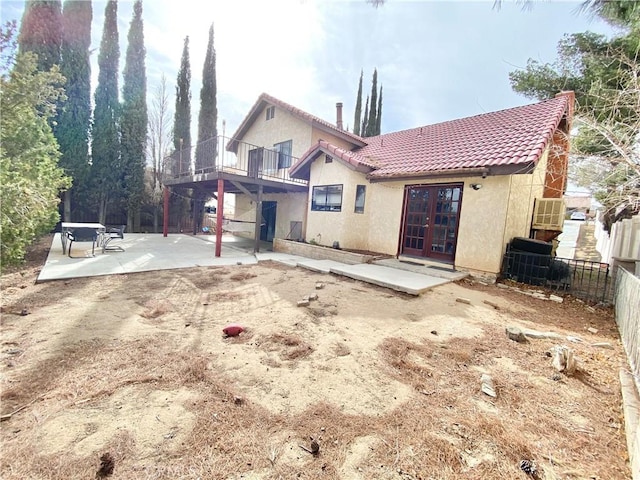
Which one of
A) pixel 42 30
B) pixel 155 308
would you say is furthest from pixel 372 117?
pixel 155 308

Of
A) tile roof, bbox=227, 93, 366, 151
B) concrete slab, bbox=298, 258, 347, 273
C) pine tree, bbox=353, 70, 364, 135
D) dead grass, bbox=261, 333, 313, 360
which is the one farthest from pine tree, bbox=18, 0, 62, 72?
pine tree, bbox=353, 70, 364, 135

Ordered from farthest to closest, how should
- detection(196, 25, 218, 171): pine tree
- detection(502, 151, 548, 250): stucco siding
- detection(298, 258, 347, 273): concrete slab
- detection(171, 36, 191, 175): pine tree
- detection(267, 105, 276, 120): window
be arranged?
detection(196, 25, 218, 171): pine tree, detection(171, 36, 191, 175): pine tree, detection(267, 105, 276, 120): window, detection(298, 258, 347, 273): concrete slab, detection(502, 151, 548, 250): stucco siding

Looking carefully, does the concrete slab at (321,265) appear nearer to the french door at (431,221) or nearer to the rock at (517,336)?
the french door at (431,221)

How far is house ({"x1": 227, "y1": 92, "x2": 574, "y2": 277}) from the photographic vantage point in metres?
7.14

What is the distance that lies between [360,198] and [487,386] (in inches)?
310

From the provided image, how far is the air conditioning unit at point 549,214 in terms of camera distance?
8141 millimetres

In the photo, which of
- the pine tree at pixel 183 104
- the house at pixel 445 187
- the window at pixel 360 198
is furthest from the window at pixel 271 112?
the pine tree at pixel 183 104

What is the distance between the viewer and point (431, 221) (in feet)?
27.8

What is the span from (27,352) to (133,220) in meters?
16.3

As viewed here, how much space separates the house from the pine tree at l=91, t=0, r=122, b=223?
33.5 ft

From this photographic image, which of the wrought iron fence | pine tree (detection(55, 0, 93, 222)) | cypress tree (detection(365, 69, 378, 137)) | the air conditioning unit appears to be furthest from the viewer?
cypress tree (detection(365, 69, 378, 137))

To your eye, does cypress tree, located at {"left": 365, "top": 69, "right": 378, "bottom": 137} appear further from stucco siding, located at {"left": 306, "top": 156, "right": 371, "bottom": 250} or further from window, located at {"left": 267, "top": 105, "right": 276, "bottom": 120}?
stucco siding, located at {"left": 306, "top": 156, "right": 371, "bottom": 250}

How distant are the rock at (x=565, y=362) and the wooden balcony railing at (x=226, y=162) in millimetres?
9726

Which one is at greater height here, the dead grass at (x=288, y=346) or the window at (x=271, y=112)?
the window at (x=271, y=112)
